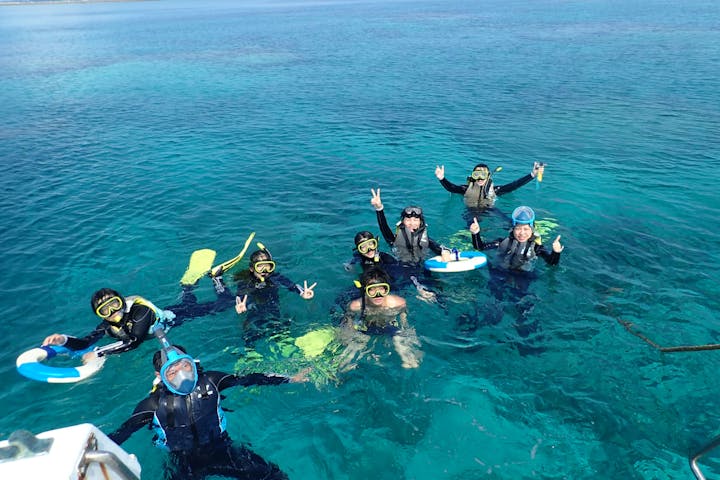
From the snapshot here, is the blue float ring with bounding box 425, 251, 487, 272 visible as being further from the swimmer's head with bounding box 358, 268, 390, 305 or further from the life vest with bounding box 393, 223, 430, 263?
the swimmer's head with bounding box 358, 268, 390, 305

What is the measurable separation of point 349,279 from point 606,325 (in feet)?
18.0

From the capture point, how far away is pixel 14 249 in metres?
12.7

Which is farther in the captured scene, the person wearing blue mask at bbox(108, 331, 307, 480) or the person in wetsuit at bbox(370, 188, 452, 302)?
the person in wetsuit at bbox(370, 188, 452, 302)

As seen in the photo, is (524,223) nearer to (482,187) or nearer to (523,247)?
(523,247)

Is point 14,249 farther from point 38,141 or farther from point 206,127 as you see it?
point 206,127

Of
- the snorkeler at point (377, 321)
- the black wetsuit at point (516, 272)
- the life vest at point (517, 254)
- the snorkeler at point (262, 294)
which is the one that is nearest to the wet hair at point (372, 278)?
the snorkeler at point (377, 321)

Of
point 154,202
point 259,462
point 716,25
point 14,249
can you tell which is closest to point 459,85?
point 154,202

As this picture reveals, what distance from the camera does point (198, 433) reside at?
A: 226 inches

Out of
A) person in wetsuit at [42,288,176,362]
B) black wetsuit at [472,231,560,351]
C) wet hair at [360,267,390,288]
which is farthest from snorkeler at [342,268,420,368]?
person in wetsuit at [42,288,176,362]

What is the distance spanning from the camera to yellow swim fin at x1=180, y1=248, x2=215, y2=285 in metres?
11.1

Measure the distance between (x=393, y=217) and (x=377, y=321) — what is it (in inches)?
236

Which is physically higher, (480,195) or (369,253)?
(369,253)

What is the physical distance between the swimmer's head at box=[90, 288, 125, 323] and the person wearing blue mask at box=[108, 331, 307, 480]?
234cm

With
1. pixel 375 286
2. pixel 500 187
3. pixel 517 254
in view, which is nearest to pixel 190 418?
pixel 375 286
